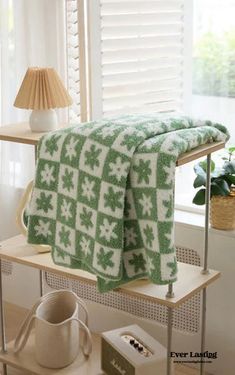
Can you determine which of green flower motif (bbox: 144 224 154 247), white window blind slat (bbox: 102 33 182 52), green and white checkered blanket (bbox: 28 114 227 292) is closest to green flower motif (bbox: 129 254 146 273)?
green and white checkered blanket (bbox: 28 114 227 292)

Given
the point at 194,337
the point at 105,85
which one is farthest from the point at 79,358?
the point at 105,85

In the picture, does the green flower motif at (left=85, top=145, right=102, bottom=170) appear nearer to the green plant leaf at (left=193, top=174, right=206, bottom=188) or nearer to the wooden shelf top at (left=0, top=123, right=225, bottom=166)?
the wooden shelf top at (left=0, top=123, right=225, bottom=166)

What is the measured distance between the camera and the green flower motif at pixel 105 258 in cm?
194

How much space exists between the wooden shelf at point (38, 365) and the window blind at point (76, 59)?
84 cm

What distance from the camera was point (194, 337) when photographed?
2512 mm

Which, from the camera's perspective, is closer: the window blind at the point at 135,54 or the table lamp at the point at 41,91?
the table lamp at the point at 41,91

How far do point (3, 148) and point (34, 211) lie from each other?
0.67m

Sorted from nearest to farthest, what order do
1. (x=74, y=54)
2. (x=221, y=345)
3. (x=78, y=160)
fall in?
(x=78, y=160) < (x=221, y=345) < (x=74, y=54)

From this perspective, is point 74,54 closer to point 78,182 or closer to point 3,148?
Result: point 3,148

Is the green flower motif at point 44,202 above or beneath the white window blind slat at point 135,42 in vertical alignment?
beneath

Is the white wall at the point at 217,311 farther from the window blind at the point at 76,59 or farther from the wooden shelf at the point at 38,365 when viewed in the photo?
the window blind at the point at 76,59

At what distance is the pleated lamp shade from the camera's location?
2.15 meters

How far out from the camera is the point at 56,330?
231 centimetres

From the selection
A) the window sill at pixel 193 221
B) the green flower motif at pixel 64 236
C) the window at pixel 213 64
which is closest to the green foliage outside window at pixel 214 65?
the window at pixel 213 64
